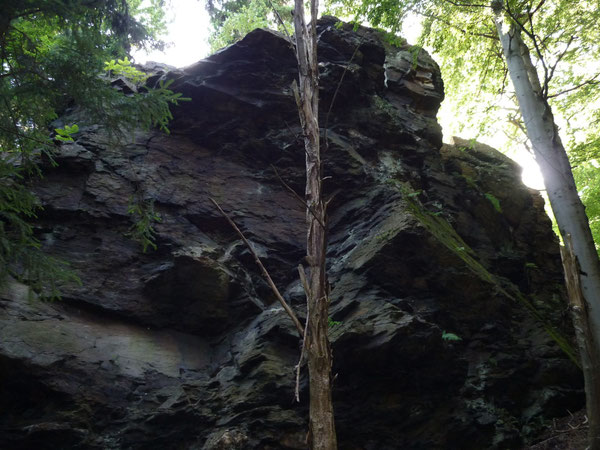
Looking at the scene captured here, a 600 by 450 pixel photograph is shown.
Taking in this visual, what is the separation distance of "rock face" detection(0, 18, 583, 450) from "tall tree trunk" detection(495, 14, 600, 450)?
1142 millimetres

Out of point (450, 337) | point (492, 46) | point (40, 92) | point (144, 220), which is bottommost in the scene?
point (450, 337)

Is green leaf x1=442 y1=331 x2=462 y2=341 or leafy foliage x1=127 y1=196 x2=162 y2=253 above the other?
leafy foliage x1=127 y1=196 x2=162 y2=253

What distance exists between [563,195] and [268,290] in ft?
16.9

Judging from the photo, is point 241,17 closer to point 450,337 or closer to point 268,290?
point 268,290

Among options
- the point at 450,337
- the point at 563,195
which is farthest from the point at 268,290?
the point at 563,195

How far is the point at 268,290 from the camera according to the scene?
7.73 metres

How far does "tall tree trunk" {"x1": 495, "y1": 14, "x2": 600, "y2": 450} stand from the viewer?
17.2ft

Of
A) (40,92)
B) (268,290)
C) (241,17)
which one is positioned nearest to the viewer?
(40,92)

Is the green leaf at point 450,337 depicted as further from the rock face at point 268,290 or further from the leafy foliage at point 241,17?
the leafy foliage at point 241,17

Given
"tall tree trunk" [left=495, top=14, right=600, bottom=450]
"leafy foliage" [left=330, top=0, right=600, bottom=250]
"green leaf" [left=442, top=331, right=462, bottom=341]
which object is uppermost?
"leafy foliage" [left=330, top=0, right=600, bottom=250]

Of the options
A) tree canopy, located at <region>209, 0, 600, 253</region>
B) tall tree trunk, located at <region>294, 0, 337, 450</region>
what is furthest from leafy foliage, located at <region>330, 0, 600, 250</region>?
tall tree trunk, located at <region>294, 0, 337, 450</region>

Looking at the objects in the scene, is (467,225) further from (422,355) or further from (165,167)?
(165,167)

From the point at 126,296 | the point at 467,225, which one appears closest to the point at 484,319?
the point at 467,225

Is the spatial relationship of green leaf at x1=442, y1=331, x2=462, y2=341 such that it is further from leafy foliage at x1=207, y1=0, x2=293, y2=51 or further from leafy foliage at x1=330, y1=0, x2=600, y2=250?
leafy foliage at x1=207, y1=0, x2=293, y2=51
